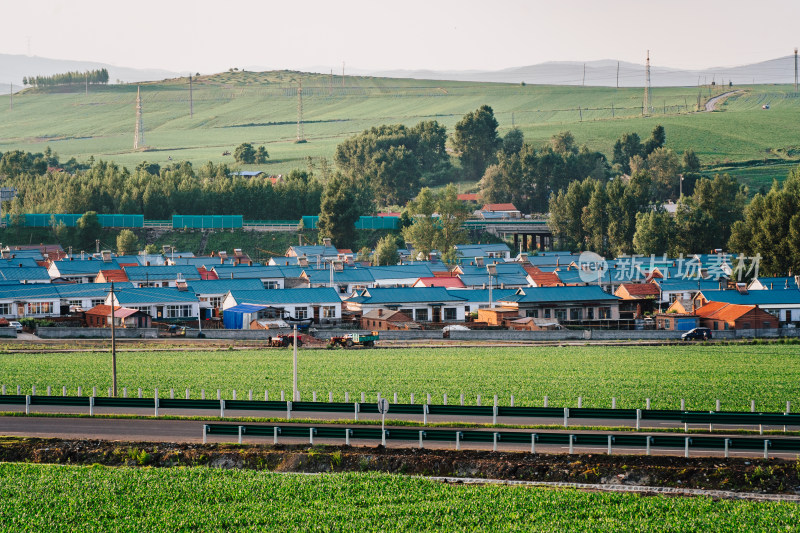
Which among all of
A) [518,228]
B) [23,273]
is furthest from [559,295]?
[518,228]

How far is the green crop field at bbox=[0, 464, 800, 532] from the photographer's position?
1097 inches

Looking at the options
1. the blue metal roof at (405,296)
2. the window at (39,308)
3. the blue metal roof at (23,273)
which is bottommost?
the window at (39,308)

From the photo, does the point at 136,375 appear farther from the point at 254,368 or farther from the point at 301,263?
the point at 301,263

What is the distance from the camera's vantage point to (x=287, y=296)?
93188 mm

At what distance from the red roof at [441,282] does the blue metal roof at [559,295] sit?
38.9ft

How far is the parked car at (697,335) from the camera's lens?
83375mm

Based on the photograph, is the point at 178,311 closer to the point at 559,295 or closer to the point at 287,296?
the point at 287,296

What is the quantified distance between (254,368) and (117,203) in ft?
356

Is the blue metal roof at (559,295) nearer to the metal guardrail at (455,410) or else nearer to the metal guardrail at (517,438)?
the metal guardrail at (455,410)

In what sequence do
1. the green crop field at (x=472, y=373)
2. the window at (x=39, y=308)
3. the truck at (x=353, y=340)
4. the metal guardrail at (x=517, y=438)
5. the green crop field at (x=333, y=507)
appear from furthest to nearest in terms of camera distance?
1. the window at (x=39, y=308)
2. the truck at (x=353, y=340)
3. the green crop field at (x=472, y=373)
4. the metal guardrail at (x=517, y=438)
5. the green crop field at (x=333, y=507)

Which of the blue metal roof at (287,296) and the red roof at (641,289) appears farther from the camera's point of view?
the red roof at (641,289)

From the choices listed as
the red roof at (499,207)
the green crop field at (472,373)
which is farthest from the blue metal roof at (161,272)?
the red roof at (499,207)

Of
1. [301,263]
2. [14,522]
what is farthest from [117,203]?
[14,522]

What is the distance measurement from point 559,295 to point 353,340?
919 inches
